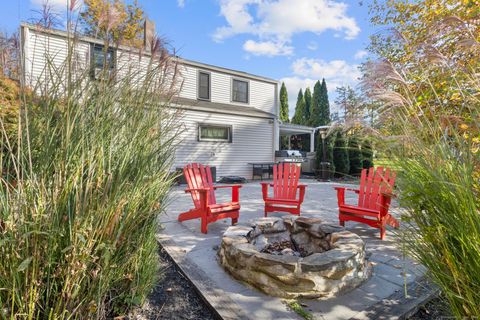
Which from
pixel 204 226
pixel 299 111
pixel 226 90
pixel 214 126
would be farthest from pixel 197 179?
pixel 299 111

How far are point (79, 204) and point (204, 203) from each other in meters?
2.51

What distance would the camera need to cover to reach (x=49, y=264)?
44.1 inches

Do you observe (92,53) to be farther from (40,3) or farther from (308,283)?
(308,283)

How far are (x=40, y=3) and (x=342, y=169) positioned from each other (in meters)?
12.2

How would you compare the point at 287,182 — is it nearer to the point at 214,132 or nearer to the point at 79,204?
the point at 79,204

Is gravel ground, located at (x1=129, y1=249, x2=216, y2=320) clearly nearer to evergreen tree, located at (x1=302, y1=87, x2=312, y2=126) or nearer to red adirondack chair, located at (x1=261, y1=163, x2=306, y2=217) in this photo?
Result: red adirondack chair, located at (x1=261, y1=163, x2=306, y2=217)

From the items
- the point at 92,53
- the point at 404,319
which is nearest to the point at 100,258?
the point at 92,53

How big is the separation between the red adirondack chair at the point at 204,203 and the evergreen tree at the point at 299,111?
24.9m

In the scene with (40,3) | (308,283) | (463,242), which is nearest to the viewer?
(463,242)

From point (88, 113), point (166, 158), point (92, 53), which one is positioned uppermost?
point (92, 53)

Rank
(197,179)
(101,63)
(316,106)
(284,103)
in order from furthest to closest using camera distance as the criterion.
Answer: (284,103) < (316,106) < (197,179) < (101,63)

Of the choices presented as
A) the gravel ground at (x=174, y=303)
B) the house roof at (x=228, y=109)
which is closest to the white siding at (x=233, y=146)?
the house roof at (x=228, y=109)

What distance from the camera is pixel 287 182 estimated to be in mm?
4781

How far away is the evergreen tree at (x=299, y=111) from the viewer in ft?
91.3
